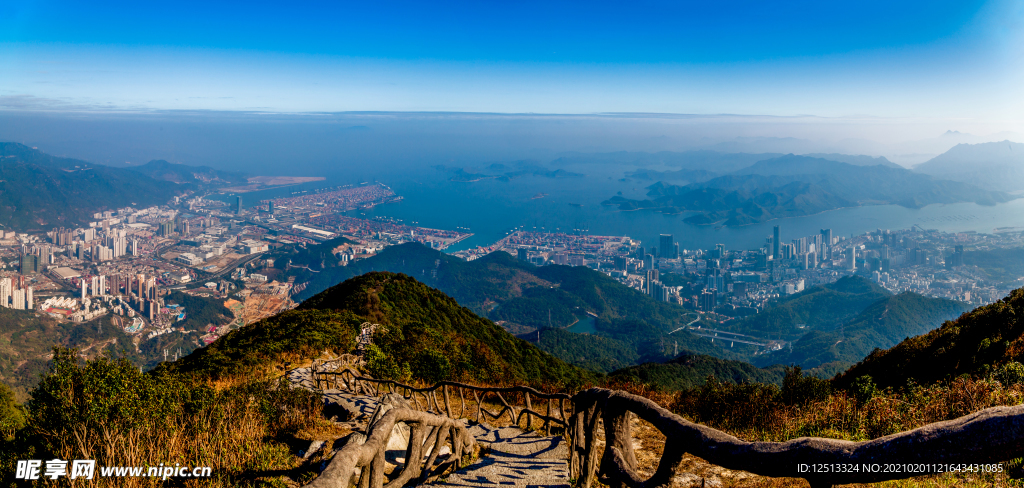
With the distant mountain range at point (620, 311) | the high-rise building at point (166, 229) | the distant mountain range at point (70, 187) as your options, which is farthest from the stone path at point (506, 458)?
the distant mountain range at point (70, 187)

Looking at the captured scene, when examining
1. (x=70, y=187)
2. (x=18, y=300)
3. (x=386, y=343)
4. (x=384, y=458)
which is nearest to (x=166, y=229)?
(x=70, y=187)

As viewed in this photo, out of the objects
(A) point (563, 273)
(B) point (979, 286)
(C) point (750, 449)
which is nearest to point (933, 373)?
(C) point (750, 449)

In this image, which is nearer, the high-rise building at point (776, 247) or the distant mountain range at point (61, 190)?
the distant mountain range at point (61, 190)

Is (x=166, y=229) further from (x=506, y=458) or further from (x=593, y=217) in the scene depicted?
(x=506, y=458)

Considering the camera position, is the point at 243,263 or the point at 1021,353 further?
the point at 243,263

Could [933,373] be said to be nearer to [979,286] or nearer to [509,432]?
[509,432]

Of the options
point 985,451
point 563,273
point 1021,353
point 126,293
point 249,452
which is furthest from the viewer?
point 563,273

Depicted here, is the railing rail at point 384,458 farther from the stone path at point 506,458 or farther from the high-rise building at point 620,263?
the high-rise building at point 620,263

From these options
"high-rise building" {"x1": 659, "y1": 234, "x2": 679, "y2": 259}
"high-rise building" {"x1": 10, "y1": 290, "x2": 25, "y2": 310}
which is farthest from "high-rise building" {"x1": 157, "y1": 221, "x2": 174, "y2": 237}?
"high-rise building" {"x1": 659, "y1": 234, "x2": 679, "y2": 259}
